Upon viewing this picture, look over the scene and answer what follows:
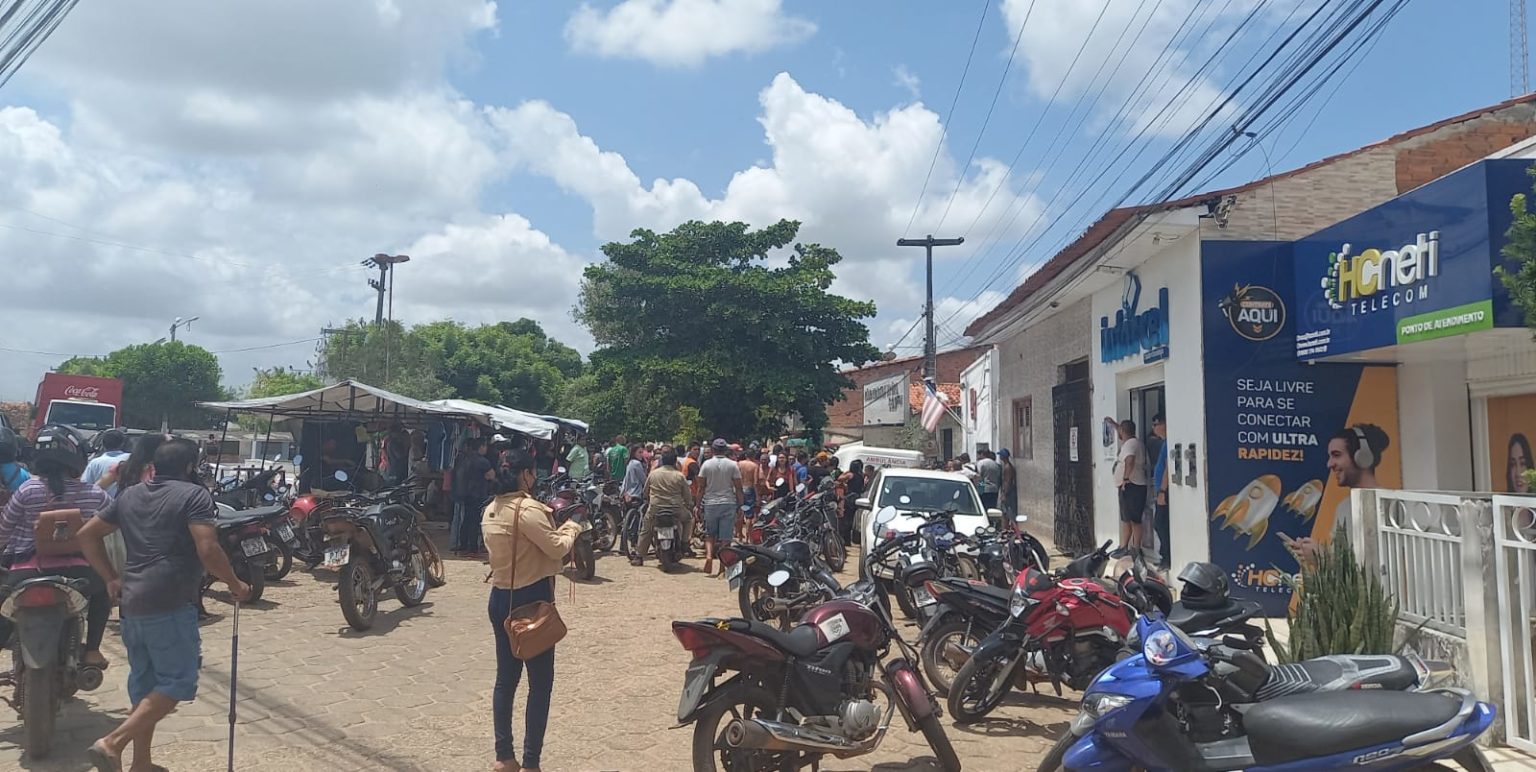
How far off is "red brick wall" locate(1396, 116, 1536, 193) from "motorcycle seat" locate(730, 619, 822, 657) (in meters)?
8.44

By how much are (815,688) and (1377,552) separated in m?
3.77

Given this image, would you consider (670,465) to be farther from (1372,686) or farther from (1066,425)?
(1372,686)

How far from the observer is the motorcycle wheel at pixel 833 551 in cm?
1295

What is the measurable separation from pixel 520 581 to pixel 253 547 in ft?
19.0

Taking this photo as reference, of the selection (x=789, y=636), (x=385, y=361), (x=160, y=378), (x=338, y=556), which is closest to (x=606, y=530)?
(x=338, y=556)

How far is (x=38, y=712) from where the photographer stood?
5285 mm

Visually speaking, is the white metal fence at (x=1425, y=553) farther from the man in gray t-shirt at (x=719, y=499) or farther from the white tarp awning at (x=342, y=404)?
the white tarp awning at (x=342, y=404)

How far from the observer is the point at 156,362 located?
50.4 m

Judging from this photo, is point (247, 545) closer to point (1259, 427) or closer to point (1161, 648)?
point (1161, 648)

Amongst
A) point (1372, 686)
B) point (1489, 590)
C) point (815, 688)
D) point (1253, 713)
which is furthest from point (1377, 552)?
point (815, 688)

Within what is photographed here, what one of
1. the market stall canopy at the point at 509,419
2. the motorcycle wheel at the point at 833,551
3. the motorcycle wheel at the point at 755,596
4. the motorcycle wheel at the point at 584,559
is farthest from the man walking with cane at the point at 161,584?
the market stall canopy at the point at 509,419

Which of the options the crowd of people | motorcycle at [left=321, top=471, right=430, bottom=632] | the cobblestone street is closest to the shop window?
the cobblestone street

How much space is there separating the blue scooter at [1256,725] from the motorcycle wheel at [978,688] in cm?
177

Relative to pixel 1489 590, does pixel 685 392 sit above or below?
above
